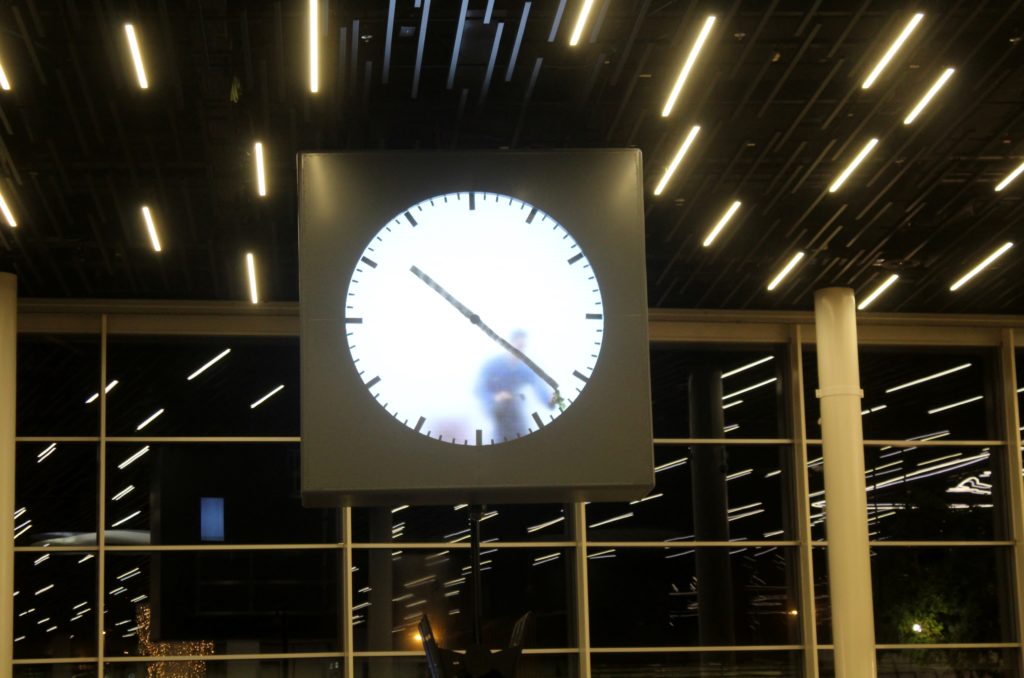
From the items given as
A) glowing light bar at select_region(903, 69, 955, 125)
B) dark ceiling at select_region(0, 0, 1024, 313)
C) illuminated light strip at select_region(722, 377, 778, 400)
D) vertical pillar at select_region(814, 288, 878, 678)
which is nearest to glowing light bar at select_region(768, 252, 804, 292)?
dark ceiling at select_region(0, 0, 1024, 313)

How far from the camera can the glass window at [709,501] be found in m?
13.6

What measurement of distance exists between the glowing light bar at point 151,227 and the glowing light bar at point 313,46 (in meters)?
3.04

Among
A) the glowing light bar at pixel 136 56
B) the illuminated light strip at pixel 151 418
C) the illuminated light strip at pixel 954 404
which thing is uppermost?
the glowing light bar at pixel 136 56

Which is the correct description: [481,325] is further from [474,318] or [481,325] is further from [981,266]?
[981,266]

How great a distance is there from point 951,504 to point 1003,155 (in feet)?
16.4

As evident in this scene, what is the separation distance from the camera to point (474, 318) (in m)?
3.80

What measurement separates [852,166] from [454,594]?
5.60 meters

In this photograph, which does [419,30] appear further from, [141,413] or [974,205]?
[141,413]

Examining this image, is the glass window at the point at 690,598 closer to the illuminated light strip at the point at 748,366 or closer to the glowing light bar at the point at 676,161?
the illuminated light strip at the point at 748,366

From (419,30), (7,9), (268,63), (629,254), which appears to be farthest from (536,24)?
(629,254)

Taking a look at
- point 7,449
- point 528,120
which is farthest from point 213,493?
point 528,120

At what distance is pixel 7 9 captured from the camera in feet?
25.1

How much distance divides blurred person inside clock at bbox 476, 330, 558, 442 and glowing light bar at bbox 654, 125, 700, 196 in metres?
6.09

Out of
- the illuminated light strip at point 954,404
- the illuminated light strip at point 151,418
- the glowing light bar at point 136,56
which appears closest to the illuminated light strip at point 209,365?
the illuminated light strip at point 151,418
